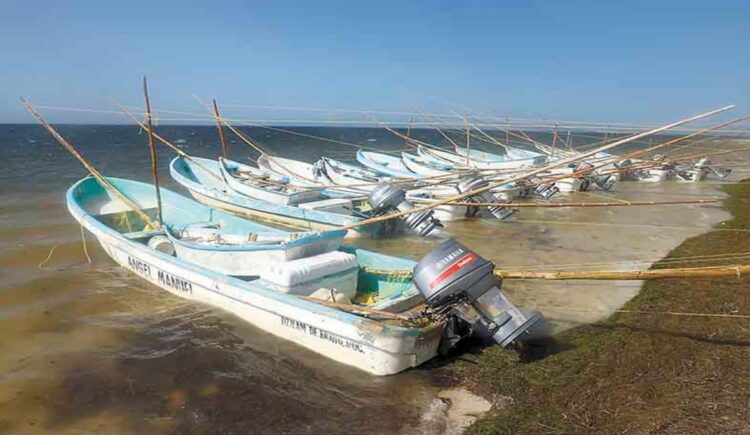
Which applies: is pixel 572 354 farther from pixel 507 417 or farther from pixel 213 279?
pixel 213 279

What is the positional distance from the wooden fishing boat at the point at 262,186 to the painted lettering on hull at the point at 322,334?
8110mm

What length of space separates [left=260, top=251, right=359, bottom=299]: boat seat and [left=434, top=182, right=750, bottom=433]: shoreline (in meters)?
2.12

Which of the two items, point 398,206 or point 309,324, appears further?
point 398,206

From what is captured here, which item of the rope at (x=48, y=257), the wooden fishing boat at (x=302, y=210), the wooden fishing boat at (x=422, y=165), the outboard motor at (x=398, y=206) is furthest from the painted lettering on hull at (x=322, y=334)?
the wooden fishing boat at (x=422, y=165)

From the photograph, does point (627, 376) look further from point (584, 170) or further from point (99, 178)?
point (99, 178)

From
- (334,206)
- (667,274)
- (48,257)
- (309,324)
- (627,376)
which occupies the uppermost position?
(667,274)

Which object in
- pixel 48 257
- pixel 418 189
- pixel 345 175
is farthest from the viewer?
pixel 345 175

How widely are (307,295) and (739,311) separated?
637 cm

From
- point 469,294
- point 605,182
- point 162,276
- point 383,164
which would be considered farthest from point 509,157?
point 469,294

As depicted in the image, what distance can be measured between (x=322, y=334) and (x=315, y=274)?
3.51 ft

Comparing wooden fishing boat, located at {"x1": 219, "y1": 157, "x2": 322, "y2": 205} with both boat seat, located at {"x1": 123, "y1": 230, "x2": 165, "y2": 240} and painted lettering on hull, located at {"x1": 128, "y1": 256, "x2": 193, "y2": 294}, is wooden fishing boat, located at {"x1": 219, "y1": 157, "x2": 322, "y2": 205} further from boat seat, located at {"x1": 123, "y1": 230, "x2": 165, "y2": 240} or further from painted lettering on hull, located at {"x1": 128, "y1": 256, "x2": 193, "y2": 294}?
painted lettering on hull, located at {"x1": 128, "y1": 256, "x2": 193, "y2": 294}

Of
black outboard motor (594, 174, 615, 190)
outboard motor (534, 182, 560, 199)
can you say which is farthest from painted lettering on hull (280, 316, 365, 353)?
black outboard motor (594, 174, 615, 190)

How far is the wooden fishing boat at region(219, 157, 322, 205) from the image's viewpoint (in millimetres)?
14758

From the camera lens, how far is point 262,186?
1650 centimetres
